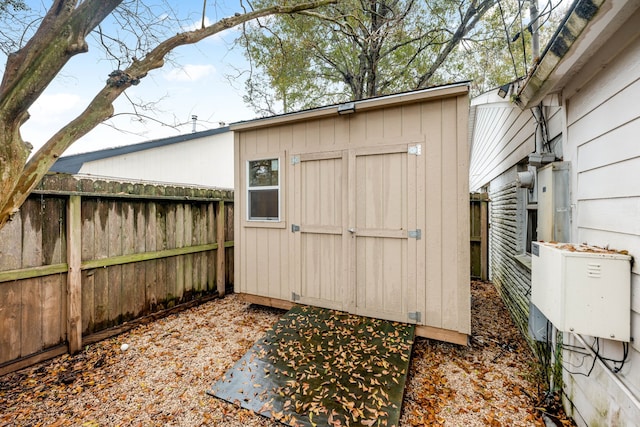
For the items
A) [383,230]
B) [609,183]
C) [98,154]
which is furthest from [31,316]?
[98,154]

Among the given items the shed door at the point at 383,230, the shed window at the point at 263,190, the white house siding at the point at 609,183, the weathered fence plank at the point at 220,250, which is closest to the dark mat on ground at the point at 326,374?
the shed door at the point at 383,230

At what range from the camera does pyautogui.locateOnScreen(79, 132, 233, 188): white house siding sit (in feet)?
23.7

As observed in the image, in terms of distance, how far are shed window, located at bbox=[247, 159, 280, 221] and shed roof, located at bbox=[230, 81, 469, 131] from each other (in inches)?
22.5

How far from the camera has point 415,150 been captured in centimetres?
323

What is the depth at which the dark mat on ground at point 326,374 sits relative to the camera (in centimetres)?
210

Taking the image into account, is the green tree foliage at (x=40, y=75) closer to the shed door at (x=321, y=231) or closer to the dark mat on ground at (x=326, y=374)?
the shed door at (x=321, y=231)

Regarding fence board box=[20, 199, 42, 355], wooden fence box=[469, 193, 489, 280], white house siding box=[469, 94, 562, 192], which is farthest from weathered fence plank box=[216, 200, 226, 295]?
wooden fence box=[469, 193, 489, 280]

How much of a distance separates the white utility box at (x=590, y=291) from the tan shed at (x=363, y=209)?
1.27m

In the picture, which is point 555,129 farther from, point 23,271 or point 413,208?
point 23,271

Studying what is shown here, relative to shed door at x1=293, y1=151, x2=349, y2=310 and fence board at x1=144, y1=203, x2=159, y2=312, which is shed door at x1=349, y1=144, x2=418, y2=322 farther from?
fence board at x1=144, y1=203, x2=159, y2=312

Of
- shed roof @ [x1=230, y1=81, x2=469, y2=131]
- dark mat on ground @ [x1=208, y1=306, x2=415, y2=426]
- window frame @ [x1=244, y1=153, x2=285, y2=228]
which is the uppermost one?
shed roof @ [x1=230, y1=81, x2=469, y2=131]

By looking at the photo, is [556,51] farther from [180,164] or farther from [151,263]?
[180,164]

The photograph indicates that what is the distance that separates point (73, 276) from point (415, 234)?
3.86m

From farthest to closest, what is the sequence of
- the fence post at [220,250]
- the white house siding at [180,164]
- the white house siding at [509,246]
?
1. the white house siding at [180,164]
2. the fence post at [220,250]
3. the white house siding at [509,246]
